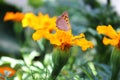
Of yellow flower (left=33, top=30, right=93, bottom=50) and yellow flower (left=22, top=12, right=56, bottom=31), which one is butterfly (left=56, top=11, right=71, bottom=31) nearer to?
yellow flower (left=33, top=30, right=93, bottom=50)

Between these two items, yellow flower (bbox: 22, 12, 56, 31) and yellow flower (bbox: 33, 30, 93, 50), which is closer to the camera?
yellow flower (bbox: 33, 30, 93, 50)

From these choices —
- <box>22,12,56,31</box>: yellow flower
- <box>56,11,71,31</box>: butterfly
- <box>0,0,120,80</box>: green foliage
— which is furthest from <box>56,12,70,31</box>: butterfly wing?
<box>22,12,56,31</box>: yellow flower

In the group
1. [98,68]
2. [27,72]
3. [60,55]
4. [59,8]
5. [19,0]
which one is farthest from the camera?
[19,0]

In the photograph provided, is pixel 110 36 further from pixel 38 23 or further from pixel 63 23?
pixel 38 23

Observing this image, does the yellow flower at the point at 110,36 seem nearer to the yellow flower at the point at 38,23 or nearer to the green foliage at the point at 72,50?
the green foliage at the point at 72,50

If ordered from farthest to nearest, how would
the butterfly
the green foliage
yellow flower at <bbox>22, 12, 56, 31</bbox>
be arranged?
yellow flower at <bbox>22, 12, 56, 31</bbox>, the green foliage, the butterfly

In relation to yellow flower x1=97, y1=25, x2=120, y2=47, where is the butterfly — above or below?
above

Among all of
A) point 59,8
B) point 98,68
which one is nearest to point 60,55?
point 98,68

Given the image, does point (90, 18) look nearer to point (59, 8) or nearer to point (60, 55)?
point (59, 8)

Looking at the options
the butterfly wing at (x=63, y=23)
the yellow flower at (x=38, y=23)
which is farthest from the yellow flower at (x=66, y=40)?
the yellow flower at (x=38, y=23)

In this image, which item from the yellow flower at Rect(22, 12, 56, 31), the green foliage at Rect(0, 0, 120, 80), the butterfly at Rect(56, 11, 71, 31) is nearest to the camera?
the butterfly at Rect(56, 11, 71, 31)

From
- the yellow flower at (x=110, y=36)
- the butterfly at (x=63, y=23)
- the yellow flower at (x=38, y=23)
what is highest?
the yellow flower at (x=38, y=23)
